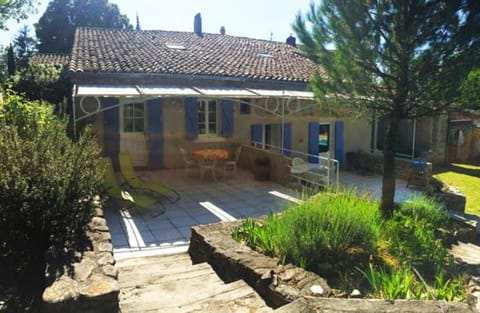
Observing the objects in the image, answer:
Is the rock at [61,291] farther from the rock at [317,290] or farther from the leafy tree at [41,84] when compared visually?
the leafy tree at [41,84]

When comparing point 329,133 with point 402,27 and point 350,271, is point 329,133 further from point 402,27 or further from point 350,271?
point 350,271

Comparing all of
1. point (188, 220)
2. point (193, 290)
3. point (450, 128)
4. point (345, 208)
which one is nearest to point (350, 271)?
point (345, 208)

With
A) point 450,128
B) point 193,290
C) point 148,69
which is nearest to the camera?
point 193,290

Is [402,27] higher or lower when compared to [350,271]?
higher

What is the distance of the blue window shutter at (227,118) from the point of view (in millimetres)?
17516

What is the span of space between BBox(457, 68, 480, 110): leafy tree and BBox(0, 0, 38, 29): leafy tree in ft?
76.6

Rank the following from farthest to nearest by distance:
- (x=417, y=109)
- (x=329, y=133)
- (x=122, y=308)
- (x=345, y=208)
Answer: (x=329, y=133) → (x=417, y=109) → (x=345, y=208) → (x=122, y=308)

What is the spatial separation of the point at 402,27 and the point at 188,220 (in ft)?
23.0

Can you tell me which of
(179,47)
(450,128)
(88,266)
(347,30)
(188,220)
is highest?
(179,47)

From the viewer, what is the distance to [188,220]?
32.8ft

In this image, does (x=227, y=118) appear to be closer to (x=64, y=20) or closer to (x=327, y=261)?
(x=327, y=261)

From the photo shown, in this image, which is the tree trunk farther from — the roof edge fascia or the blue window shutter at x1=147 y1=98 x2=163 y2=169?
the blue window shutter at x1=147 y1=98 x2=163 y2=169

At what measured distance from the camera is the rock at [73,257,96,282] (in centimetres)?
409

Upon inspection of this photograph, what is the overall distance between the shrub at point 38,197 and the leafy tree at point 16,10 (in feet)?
A: 64.2
